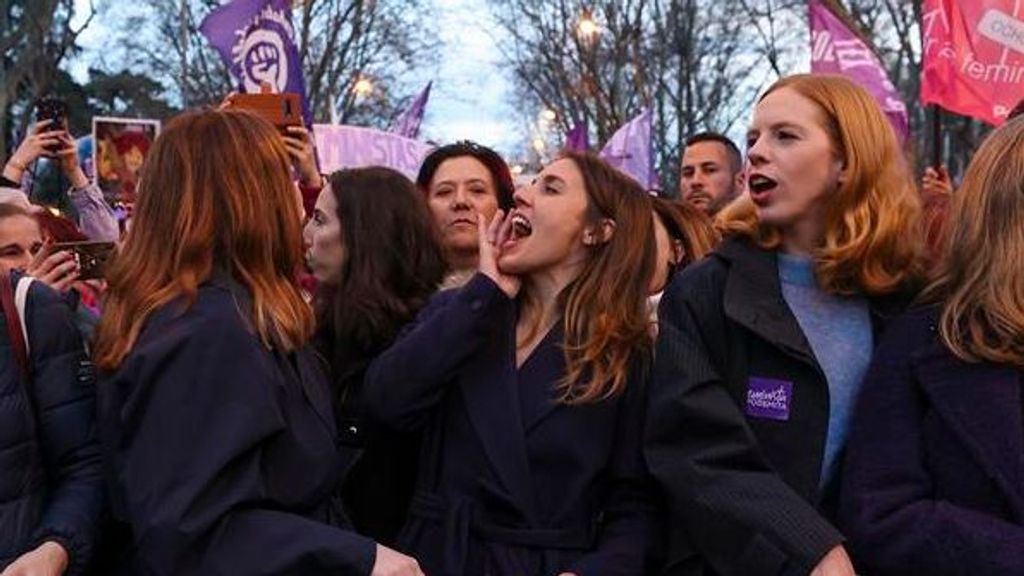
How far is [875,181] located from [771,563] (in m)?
1.02

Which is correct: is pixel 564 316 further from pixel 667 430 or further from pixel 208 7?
pixel 208 7

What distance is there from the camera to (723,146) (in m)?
7.52

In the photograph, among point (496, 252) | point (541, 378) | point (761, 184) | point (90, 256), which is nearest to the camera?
point (761, 184)

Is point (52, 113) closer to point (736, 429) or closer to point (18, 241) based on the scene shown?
point (18, 241)

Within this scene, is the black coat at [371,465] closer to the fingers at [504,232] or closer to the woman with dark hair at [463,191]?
the fingers at [504,232]

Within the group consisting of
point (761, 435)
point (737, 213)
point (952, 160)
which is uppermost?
point (737, 213)

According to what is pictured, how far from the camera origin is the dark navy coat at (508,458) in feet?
9.86

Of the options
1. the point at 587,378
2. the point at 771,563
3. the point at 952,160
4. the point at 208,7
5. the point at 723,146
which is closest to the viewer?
the point at 771,563

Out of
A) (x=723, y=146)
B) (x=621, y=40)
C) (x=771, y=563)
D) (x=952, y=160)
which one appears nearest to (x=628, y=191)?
(x=771, y=563)

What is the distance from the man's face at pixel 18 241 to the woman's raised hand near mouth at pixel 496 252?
6.87ft

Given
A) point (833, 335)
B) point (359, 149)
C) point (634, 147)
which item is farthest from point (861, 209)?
point (634, 147)

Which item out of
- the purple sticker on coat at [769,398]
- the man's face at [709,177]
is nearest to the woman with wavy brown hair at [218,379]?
the purple sticker on coat at [769,398]

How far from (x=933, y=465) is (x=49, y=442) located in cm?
204

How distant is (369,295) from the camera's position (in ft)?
12.1
